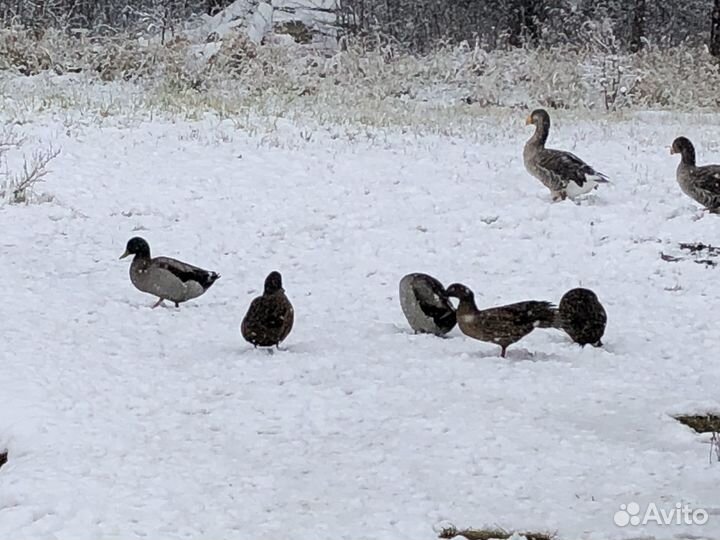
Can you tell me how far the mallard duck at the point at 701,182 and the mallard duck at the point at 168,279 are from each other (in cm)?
558

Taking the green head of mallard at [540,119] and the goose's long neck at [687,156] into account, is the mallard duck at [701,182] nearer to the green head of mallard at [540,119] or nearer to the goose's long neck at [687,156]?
the goose's long neck at [687,156]

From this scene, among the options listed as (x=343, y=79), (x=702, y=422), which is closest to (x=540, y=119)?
(x=702, y=422)

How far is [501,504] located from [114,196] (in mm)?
8742

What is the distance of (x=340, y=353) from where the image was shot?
7.87m

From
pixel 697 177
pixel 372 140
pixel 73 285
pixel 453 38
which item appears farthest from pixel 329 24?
pixel 73 285

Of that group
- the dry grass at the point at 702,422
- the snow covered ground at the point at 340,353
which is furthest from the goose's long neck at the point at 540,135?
the dry grass at the point at 702,422

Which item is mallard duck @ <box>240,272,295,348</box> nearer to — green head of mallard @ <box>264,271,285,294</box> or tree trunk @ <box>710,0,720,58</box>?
green head of mallard @ <box>264,271,285,294</box>

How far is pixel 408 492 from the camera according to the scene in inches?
205

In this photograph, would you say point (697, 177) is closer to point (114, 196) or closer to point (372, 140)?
point (372, 140)

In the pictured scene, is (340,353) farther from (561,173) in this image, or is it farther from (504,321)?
(561,173)

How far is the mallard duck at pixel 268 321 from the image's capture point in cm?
776

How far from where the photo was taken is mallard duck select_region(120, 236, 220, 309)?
900 cm

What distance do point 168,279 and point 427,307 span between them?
Result: 233 centimetres

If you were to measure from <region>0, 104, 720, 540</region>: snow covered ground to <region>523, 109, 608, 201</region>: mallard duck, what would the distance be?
0.90ft
